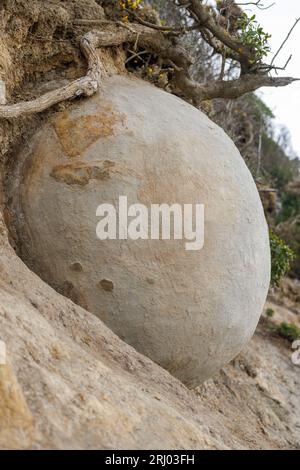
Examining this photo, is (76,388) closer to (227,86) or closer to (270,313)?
(227,86)

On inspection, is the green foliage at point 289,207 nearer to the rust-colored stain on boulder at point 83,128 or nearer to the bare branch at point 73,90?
the bare branch at point 73,90

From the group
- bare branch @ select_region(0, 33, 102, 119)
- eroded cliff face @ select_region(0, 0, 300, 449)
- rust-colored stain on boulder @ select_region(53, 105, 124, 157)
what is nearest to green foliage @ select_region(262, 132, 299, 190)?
eroded cliff face @ select_region(0, 0, 300, 449)

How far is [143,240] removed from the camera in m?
4.43

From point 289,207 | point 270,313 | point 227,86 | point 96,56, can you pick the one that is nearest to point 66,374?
point 96,56

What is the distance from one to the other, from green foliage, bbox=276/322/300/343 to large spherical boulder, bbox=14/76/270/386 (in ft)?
11.5

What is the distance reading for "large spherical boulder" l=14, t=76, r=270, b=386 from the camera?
4.44 m

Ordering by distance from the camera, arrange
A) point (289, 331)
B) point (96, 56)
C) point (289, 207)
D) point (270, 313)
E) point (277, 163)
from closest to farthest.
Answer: point (96, 56), point (289, 331), point (270, 313), point (289, 207), point (277, 163)

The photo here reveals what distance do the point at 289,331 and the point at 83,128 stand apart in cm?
457

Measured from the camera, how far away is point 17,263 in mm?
4191

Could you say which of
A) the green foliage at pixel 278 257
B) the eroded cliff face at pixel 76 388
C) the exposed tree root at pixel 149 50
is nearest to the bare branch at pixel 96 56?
the exposed tree root at pixel 149 50

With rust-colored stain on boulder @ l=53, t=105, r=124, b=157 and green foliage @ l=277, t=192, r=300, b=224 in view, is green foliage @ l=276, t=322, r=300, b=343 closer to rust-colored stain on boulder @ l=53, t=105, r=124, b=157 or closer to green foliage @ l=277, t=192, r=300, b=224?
rust-colored stain on boulder @ l=53, t=105, r=124, b=157

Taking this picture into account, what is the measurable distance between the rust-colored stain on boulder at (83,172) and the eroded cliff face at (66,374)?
1.46 ft
